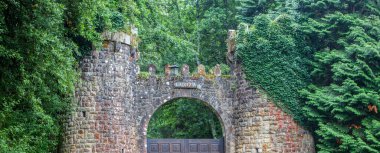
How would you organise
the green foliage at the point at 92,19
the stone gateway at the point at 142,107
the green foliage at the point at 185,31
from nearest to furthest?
1. the green foliage at the point at 92,19
2. the stone gateway at the point at 142,107
3. the green foliage at the point at 185,31

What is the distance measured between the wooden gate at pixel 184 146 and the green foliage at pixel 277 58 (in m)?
2.73

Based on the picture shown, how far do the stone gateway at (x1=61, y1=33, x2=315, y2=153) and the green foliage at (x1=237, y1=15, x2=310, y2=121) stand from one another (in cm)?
42

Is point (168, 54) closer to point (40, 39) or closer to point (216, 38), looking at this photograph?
point (216, 38)

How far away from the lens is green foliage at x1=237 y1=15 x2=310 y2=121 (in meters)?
22.3

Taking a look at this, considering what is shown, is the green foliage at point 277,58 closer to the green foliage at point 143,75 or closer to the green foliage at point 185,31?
the green foliage at point 143,75

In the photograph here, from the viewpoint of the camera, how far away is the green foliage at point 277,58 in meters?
22.3

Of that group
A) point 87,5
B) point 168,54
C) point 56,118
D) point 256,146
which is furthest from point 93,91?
point 168,54

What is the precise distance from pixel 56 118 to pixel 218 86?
20.1ft

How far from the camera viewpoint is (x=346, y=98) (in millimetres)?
21219

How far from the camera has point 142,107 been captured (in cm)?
2209

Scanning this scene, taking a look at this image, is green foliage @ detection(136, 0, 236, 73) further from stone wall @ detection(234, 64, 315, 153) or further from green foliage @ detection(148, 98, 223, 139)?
stone wall @ detection(234, 64, 315, 153)

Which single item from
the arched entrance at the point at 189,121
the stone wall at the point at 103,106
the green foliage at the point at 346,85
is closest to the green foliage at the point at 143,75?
the stone wall at the point at 103,106

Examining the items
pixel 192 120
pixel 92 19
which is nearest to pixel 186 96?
pixel 92 19

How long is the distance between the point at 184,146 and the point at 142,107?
2.11 m
